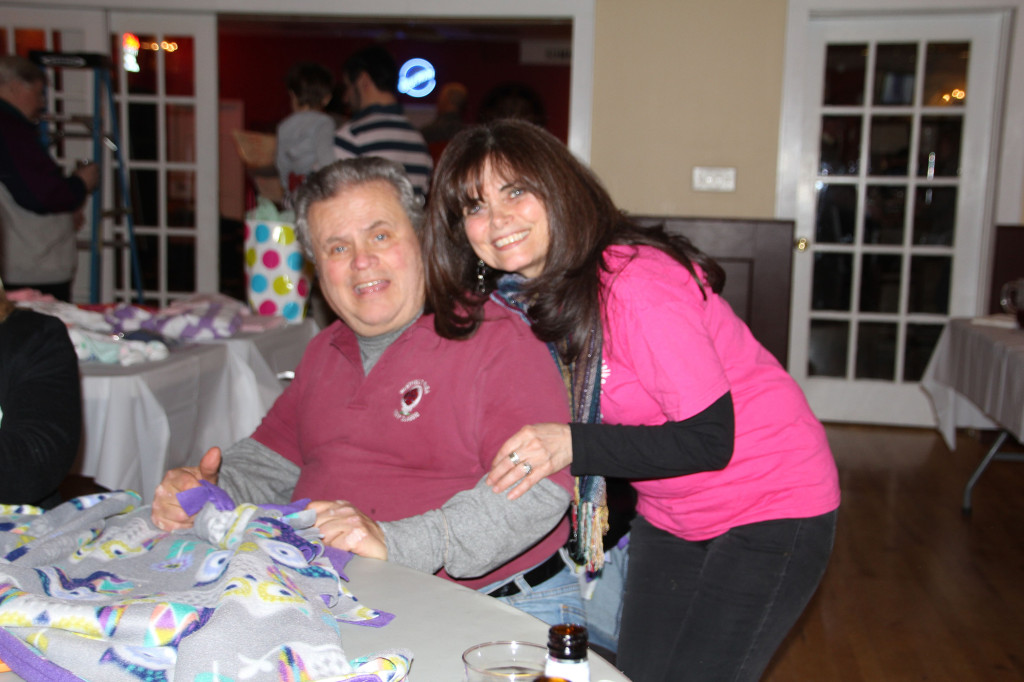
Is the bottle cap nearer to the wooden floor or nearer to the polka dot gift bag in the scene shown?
the wooden floor

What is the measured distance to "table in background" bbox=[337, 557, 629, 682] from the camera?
31.6 inches

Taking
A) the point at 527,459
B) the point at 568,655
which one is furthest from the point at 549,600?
the point at 568,655

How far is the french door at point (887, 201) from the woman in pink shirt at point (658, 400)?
3.87 metres

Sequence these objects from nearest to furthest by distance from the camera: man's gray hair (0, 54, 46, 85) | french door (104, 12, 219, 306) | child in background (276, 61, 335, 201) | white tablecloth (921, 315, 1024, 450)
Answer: white tablecloth (921, 315, 1024, 450) → man's gray hair (0, 54, 46, 85) → child in background (276, 61, 335, 201) → french door (104, 12, 219, 306)

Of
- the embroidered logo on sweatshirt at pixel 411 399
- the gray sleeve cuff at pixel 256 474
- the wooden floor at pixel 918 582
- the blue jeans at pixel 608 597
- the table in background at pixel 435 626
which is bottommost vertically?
the wooden floor at pixel 918 582

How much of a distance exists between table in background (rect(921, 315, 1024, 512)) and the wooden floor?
8.5 inches

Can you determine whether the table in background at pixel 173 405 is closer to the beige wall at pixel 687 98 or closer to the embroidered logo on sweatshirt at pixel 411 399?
the embroidered logo on sweatshirt at pixel 411 399

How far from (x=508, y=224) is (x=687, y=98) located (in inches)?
148

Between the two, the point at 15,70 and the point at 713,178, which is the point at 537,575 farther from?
the point at 713,178

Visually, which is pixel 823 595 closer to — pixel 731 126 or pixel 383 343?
pixel 383 343

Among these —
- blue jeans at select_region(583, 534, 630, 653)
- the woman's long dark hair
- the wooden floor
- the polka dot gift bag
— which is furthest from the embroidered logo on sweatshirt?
→ the polka dot gift bag

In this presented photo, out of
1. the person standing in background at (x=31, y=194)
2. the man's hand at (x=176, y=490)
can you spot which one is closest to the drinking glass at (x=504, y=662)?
the man's hand at (x=176, y=490)

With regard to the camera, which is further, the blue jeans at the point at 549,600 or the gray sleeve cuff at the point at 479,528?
the blue jeans at the point at 549,600

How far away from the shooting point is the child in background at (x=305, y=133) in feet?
13.0
